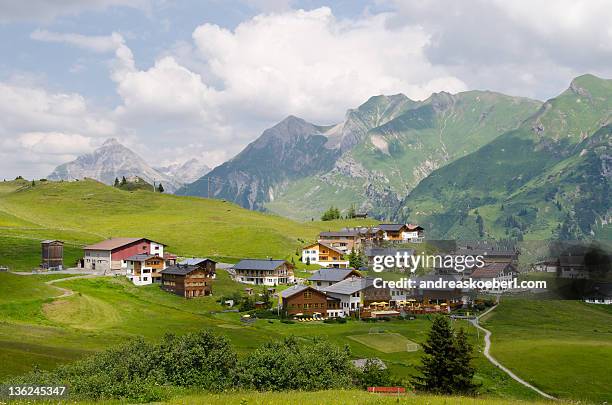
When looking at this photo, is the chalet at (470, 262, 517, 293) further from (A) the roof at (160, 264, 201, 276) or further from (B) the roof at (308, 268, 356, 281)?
(A) the roof at (160, 264, 201, 276)

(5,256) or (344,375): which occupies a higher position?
(5,256)

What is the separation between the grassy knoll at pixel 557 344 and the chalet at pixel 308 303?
3465cm

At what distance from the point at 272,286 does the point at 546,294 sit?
236 feet

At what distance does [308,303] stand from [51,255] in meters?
71.5

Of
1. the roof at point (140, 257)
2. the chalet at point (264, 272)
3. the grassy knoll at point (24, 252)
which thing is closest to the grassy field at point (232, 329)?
the grassy knoll at point (24, 252)

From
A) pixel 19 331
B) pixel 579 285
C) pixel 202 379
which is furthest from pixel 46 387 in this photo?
pixel 579 285

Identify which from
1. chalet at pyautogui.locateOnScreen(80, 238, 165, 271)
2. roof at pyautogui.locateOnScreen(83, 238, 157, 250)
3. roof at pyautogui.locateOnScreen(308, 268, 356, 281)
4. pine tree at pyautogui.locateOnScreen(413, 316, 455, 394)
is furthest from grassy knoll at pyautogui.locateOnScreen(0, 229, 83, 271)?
pine tree at pyautogui.locateOnScreen(413, 316, 455, 394)

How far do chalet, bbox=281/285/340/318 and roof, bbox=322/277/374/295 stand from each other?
3783 millimetres

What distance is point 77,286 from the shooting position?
119 meters

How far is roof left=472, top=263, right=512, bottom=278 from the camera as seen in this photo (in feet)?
467

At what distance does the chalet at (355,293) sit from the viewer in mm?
128750

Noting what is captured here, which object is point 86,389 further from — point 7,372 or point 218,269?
point 218,269

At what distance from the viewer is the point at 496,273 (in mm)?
142750

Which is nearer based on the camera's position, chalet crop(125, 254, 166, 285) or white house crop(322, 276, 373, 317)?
white house crop(322, 276, 373, 317)
